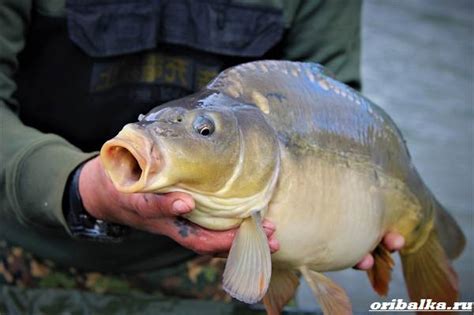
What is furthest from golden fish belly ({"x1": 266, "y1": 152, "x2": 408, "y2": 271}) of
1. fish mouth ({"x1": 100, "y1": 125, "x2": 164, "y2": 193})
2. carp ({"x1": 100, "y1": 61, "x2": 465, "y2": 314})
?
fish mouth ({"x1": 100, "y1": 125, "x2": 164, "y2": 193})

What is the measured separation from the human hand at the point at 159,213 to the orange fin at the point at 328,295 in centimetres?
14

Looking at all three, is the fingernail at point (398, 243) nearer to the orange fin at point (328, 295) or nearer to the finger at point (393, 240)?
the finger at point (393, 240)

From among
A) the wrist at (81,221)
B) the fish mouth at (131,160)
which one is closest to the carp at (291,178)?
the fish mouth at (131,160)

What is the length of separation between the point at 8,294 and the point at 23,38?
0.49 m

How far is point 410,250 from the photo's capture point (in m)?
1.79

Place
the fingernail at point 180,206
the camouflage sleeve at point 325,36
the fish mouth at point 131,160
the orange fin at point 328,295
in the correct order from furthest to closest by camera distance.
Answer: the camouflage sleeve at point 325,36, the orange fin at point 328,295, the fingernail at point 180,206, the fish mouth at point 131,160

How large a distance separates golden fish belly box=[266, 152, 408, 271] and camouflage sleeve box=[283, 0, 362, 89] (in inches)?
22.2

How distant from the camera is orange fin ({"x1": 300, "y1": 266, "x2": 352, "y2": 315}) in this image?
58.5 inches

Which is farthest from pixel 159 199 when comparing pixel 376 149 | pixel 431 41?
pixel 431 41

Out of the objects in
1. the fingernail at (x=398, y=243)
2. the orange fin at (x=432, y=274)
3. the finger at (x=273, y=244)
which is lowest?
the orange fin at (x=432, y=274)

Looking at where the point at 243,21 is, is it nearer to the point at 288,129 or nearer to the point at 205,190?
the point at 288,129

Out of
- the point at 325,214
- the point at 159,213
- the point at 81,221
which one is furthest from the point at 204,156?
the point at 81,221

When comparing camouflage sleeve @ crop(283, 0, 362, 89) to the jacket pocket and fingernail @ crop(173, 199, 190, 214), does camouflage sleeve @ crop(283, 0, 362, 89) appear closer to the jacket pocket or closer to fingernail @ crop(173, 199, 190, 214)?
the jacket pocket

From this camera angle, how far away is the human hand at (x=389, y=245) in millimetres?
1667
